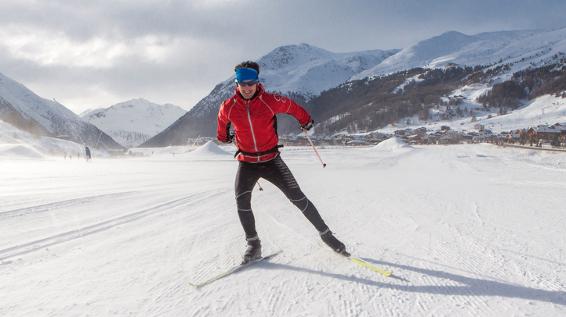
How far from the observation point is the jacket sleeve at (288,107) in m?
3.58

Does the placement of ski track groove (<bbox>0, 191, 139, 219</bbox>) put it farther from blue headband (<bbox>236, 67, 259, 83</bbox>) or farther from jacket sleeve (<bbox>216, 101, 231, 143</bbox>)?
blue headband (<bbox>236, 67, 259, 83</bbox>)

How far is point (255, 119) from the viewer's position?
3.54 metres

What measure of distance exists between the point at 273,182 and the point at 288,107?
29.6 inches

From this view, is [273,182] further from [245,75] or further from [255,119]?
[245,75]

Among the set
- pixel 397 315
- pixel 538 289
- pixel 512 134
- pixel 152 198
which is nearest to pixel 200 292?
pixel 397 315

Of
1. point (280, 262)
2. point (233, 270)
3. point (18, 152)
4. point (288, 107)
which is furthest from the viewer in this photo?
point (18, 152)

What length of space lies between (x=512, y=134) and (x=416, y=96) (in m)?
78.4

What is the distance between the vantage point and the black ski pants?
361 cm

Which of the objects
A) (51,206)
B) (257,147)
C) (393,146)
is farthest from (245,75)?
(393,146)

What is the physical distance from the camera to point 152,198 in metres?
7.17

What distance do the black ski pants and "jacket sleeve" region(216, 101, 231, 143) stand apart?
0.42 m

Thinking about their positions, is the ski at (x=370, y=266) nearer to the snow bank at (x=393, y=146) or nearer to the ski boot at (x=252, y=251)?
the ski boot at (x=252, y=251)

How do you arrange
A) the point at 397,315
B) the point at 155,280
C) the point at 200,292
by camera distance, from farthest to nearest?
the point at 155,280 < the point at 200,292 < the point at 397,315

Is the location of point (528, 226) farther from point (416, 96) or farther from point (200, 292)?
point (416, 96)
